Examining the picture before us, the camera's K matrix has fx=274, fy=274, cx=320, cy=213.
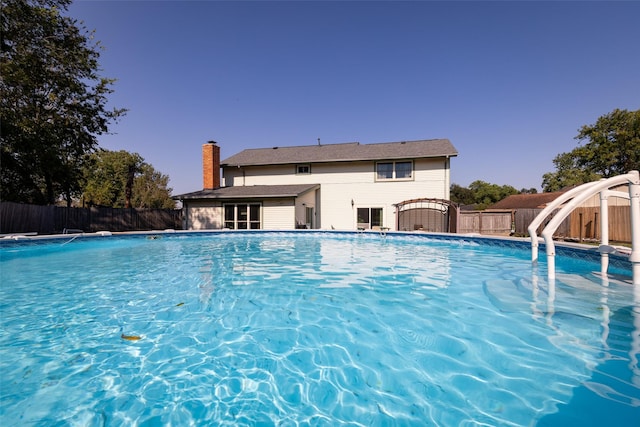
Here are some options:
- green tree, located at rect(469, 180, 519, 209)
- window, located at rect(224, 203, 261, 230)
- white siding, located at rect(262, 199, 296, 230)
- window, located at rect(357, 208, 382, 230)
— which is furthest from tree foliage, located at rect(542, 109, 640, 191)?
window, located at rect(224, 203, 261, 230)

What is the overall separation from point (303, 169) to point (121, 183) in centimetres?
3853

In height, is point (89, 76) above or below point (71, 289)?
above

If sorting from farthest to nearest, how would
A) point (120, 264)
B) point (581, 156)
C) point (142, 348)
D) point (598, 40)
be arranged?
1. point (581, 156)
2. point (598, 40)
3. point (120, 264)
4. point (142, 348)

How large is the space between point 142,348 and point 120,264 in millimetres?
6959

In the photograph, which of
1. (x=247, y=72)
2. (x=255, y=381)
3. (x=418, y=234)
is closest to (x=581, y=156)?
(x=418, y=234)

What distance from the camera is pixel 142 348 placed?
3.23 meters

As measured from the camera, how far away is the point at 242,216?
65.7 feet

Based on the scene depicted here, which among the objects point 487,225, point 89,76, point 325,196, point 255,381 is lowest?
point 255,381

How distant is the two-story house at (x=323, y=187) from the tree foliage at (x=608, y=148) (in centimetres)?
2981

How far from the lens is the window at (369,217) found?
19547 millimetres

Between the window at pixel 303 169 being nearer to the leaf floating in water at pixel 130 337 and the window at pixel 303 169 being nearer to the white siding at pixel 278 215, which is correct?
the white siding at pixel 278 215

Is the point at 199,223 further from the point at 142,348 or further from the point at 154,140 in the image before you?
the point at 142,348

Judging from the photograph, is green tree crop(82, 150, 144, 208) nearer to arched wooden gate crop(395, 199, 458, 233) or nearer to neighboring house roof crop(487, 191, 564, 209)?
arched wooden gate crop(395, 199, 458, 233)

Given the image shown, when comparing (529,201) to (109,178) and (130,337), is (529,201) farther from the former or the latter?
(109,178)
